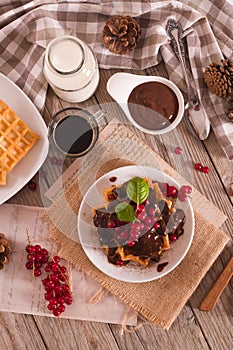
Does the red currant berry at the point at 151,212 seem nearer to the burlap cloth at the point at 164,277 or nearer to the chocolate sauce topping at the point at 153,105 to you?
the burlap cloth at the point at 164,277

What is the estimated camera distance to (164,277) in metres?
1.83

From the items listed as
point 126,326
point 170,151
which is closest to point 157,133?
point 170,151

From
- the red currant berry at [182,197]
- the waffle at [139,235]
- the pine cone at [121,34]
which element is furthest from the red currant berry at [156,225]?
the pine cone at [121,34]

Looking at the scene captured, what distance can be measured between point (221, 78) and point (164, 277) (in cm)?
63

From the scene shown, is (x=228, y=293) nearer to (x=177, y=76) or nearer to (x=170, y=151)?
(x=170, y=151)

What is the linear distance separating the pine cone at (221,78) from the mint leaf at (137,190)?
389 mm

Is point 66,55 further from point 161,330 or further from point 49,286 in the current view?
point 161,330

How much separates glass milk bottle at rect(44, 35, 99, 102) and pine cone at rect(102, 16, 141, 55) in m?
0.08

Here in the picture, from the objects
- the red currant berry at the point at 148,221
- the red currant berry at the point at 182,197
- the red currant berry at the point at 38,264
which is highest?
the red currant berry at the point at 182,197

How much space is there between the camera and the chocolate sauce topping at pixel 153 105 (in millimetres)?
1854

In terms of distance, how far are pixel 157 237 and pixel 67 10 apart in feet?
2.56

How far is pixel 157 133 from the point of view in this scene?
1.87m

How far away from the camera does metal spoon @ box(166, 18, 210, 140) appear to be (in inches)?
74.0

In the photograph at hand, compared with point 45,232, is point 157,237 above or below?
above
